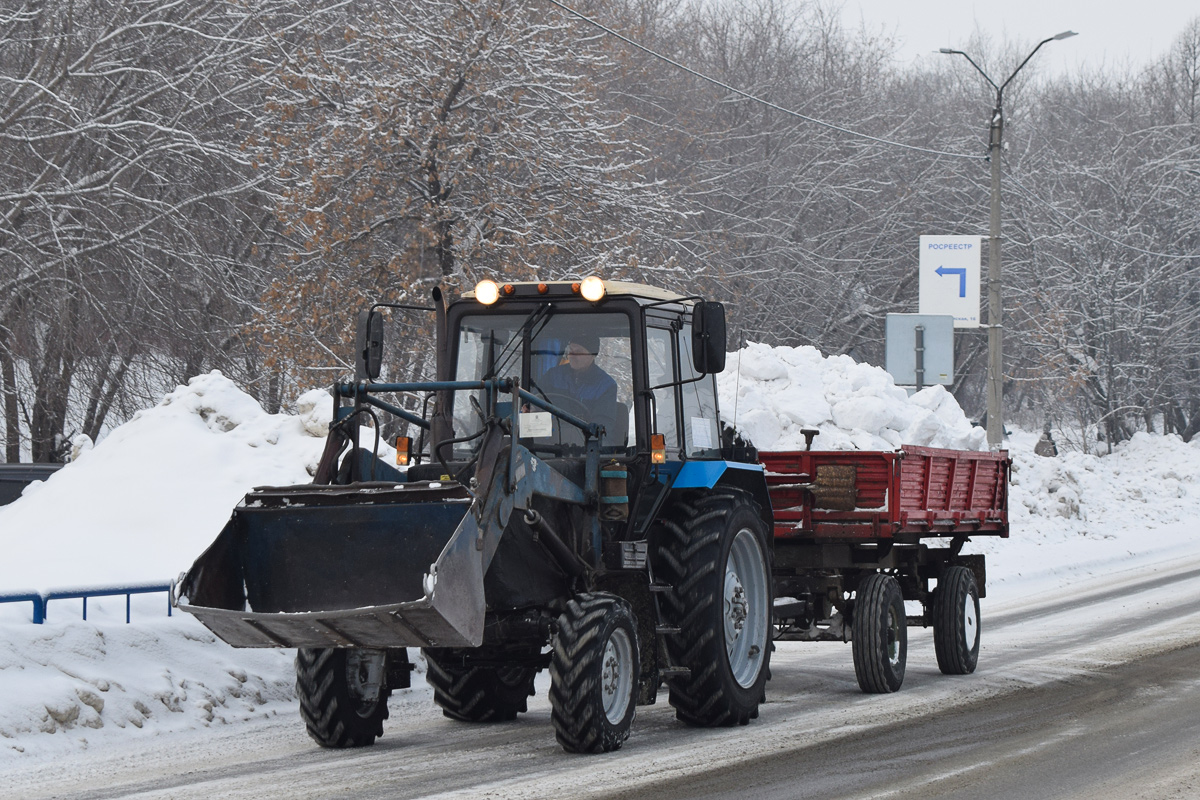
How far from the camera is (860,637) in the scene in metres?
10.5

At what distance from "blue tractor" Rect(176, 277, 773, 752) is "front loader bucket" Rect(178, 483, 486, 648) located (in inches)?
0.4

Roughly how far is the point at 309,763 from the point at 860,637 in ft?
14.3

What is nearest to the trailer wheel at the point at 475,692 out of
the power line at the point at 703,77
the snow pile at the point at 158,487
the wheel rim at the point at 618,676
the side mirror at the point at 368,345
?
the wheel rim at the point at 618,676

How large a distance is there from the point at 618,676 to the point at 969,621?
488 centimetres

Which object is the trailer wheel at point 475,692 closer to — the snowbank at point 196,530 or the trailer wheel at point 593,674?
the snowbank at point 196,530

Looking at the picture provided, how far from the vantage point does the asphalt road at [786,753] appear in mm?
6824

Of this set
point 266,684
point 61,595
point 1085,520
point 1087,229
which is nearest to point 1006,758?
point 266,684

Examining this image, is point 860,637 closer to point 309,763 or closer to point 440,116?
point 309,763

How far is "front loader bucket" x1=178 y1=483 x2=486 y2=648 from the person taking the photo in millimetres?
6969

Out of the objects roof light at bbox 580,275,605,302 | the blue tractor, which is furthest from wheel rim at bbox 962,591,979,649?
roof light at bbox 580,275,605,302

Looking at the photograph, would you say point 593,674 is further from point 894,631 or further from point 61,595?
point 894,631

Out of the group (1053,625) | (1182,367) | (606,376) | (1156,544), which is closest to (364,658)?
(606,376)

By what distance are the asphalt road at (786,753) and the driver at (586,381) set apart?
188cm

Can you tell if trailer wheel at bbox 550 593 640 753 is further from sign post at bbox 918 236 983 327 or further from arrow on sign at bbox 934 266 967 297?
arrow on sign at bbox 934 266 967 297
